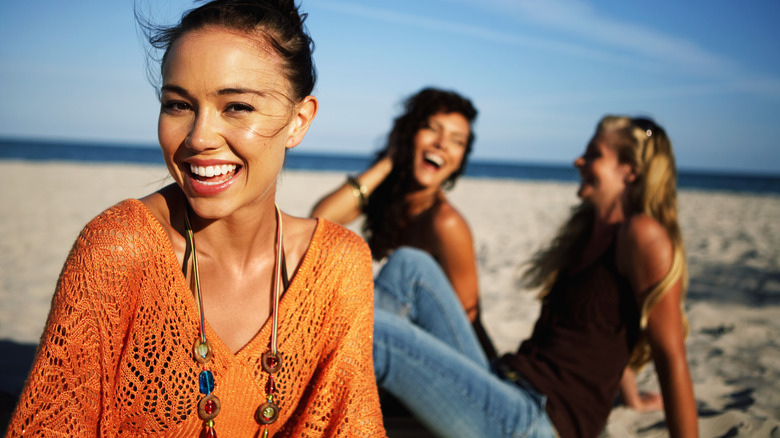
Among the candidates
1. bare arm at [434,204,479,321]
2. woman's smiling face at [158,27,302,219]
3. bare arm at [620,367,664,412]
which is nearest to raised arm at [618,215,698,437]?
bare arm at [620,367,664,412]

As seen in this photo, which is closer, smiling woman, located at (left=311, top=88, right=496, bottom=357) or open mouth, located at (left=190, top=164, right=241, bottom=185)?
open mouth, located at (left=190, top=164, right=241, bottom=185)

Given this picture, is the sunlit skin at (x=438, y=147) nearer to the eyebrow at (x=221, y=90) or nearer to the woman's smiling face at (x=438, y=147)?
the woman's smiling face at (x=438, y=147)

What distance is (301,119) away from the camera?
1618 mm

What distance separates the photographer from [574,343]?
2.43 m

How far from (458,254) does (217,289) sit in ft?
6.39

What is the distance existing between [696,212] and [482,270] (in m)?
10.1

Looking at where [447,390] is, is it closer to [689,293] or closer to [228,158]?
[228,158]

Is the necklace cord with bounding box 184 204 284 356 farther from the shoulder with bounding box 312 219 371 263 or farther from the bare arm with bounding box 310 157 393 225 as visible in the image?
the bare arm with bounding box 310 157 393 225

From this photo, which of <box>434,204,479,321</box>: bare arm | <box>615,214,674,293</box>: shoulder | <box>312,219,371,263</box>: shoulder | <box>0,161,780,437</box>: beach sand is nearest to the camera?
<box>312,219,371,263</box>: shoulder

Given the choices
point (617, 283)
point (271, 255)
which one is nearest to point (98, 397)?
point (271, 255)

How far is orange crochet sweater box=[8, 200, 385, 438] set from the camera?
1229 mm

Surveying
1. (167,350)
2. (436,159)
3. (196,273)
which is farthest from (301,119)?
(436,159)

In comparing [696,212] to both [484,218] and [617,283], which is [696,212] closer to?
[484,218]

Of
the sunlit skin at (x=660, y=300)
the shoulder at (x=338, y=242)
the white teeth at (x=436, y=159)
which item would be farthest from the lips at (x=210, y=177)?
the white teeth at (x=436, y=159)
